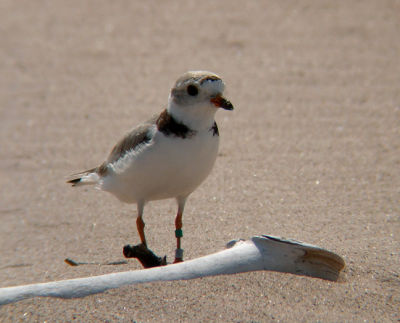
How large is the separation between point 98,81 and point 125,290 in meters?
4.73

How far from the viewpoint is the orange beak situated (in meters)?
3.65

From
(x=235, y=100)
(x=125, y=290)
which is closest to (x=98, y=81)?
(x=235, y=100)

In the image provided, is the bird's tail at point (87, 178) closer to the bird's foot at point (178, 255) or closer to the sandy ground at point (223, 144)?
the sandy ground at point (223, 144)

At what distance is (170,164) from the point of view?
12.1ft

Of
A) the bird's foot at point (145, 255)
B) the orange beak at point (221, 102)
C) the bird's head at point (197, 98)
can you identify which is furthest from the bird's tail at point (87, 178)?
the orange beak at point (221, 102)

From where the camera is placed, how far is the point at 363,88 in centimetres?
704

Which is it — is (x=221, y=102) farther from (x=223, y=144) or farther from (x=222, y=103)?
(x=223, y=144)

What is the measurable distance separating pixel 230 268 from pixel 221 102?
35.8 inches

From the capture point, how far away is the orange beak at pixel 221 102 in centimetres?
365

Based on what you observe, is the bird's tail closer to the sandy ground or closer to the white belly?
the sandy ground

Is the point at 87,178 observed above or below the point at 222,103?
below

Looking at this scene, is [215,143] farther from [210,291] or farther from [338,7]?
[338,7]

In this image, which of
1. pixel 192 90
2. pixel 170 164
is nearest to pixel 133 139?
pixel 170 164

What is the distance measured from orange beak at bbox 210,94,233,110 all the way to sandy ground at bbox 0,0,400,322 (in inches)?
36.4
